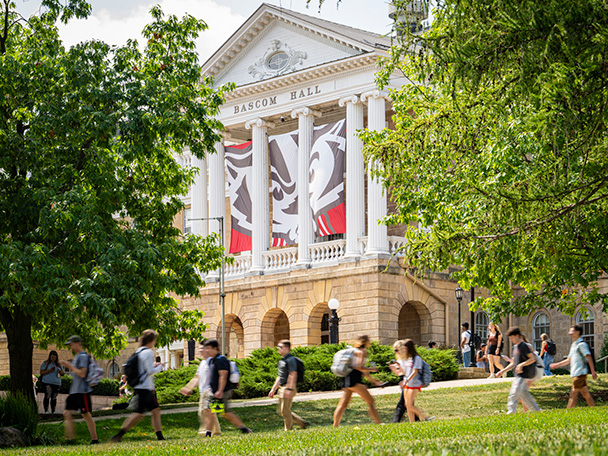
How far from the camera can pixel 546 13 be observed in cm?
1065

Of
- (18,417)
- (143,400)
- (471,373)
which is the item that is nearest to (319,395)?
(471,373)

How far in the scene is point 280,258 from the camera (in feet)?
140

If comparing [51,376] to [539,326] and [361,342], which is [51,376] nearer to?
[361,342]

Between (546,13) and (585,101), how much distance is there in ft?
5.00

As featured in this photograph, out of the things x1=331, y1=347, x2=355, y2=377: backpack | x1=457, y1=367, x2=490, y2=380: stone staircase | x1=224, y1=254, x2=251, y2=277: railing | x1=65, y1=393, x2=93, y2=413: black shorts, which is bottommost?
x1=457, y1=367, x2=490, y2=380: stone staircase

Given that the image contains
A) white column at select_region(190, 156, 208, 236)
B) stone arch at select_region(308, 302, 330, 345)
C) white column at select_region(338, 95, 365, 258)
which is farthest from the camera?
white column at select_region(190, 156, 208, 236)

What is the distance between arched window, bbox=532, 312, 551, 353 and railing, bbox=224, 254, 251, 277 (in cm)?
1392

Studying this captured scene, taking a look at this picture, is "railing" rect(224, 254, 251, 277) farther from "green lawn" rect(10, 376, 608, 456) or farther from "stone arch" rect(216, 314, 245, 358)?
"green lawn" rect(10, 376, 608, 456)

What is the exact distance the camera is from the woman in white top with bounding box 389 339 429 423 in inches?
609

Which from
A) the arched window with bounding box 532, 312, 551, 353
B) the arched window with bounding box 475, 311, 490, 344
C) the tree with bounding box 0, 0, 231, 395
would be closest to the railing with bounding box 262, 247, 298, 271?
the arched window with bounding box 475, 311, 490, 344

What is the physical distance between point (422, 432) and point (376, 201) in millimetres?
27803

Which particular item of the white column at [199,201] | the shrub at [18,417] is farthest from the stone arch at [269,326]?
the shrub at [18,417]

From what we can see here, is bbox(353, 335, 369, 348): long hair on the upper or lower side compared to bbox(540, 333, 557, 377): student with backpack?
upper

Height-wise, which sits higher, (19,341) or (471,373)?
(19,341)
